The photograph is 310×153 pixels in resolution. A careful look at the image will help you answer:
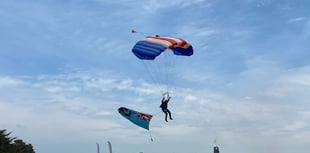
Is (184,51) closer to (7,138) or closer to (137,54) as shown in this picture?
(137,54)

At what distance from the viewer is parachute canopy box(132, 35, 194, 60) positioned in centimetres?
3456

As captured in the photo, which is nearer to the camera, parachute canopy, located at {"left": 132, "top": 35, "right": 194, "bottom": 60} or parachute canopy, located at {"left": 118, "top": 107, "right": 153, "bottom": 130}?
parachute canopy, located at {"left": 132, "top": 35, "right": 194, "bottom": 60}

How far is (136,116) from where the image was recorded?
37.8 meters

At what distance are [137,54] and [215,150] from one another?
5701cm

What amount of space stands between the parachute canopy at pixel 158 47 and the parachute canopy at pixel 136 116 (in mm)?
5421

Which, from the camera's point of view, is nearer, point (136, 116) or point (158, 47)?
point (158, 47)

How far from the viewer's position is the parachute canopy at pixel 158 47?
3456cm

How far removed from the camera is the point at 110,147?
92625 millimetres

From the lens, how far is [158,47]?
35219 millimetres

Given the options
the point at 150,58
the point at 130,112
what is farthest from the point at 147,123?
the point at 150,58

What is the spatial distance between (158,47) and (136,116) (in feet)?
21.2

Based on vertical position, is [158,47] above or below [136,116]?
above

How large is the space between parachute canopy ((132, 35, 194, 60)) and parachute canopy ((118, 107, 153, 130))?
5421mm

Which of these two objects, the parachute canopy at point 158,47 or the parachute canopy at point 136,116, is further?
the parachute canopy at point 136,116
